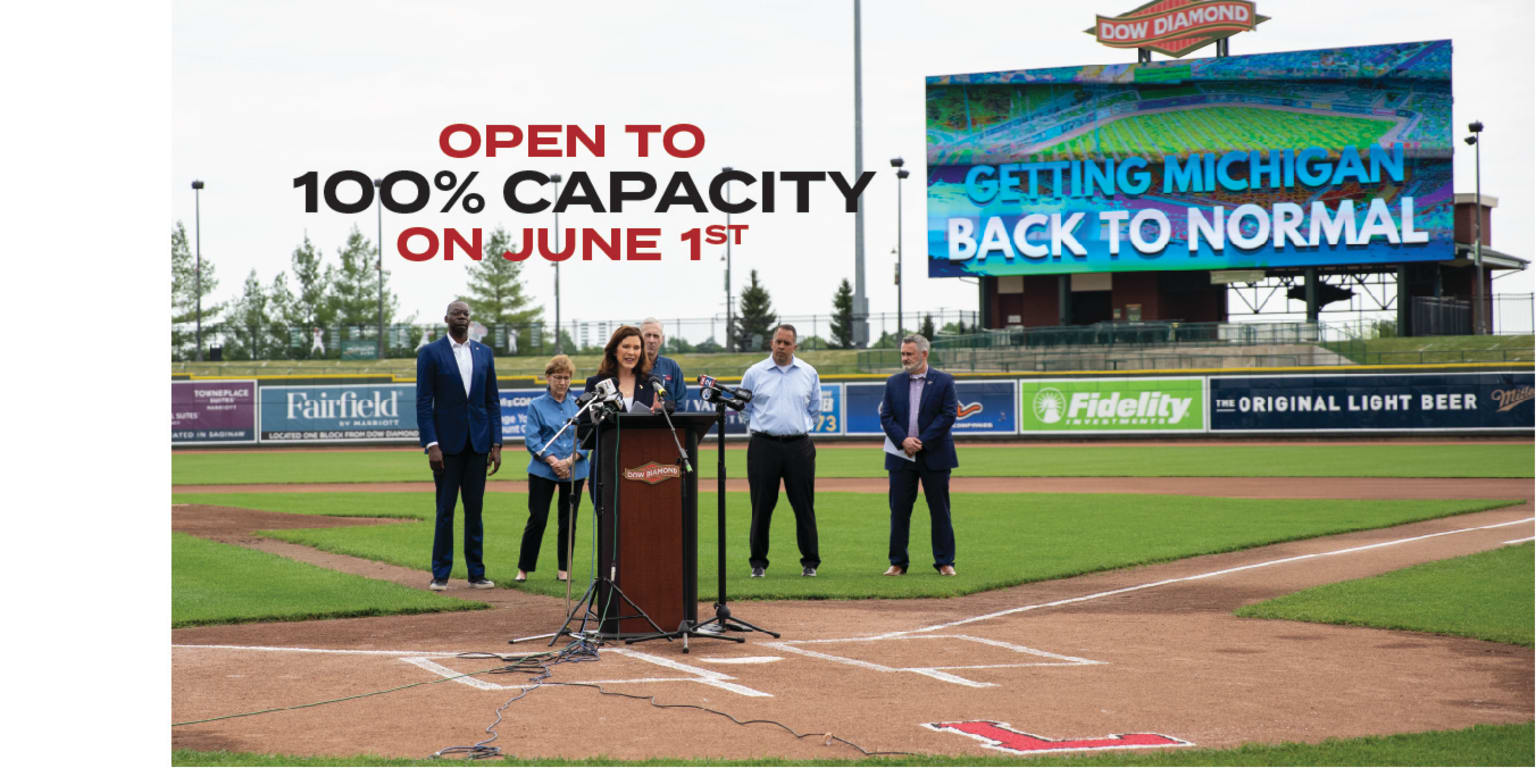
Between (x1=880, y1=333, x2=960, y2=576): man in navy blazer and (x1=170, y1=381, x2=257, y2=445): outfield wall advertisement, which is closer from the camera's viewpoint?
(x1=880, y1=333, x2=960, y2=576): man in navy blazer

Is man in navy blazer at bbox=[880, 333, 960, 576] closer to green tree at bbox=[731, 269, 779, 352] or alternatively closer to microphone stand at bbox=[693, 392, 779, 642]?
microphone stand at bbox=[693, 392, 779, 642]

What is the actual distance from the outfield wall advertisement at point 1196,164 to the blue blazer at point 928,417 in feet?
134

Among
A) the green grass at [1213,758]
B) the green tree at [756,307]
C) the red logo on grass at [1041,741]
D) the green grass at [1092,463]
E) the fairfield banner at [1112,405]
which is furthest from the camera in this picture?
the green tree at [756,307]

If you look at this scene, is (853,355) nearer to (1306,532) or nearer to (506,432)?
(506,432)

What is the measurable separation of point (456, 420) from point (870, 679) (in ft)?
15.7

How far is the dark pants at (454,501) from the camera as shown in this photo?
35.3ft

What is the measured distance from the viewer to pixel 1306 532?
15172 millimetres

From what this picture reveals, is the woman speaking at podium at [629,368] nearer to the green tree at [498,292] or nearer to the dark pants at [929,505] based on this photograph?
the dark pants at [929,505]

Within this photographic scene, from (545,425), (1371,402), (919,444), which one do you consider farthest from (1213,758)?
(1371,402)

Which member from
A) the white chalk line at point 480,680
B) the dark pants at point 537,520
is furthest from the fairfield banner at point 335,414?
the white chalk line at point 480,680

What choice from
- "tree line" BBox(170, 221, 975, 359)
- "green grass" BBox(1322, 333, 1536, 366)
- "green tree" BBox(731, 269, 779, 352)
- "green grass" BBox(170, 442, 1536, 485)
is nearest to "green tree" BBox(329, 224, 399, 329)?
"tree line" BBox(170, 221, 975, 359)

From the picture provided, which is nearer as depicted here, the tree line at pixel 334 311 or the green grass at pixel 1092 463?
the green grass at pixel 1092 463

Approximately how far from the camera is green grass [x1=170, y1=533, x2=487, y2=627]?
976 cm

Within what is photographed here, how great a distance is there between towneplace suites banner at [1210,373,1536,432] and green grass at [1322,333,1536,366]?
20.4ft
